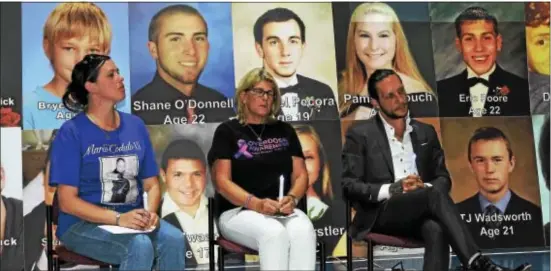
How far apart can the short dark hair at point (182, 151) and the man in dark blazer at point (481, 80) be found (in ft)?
5.95

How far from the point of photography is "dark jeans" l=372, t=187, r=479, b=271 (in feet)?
12.1

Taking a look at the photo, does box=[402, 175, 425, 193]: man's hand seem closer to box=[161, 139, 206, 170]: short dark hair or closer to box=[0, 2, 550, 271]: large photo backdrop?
box=[0, 2, 550, 271]: large photo backdrop

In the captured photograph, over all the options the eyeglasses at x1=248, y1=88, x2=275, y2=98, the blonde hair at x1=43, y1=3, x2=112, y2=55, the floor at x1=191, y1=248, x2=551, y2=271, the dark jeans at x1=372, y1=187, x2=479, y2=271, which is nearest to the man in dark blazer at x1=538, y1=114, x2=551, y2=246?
the floor at x1=191, y1=248, x2=551, y2=271

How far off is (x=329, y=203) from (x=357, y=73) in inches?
37.5

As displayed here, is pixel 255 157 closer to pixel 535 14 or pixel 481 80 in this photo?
pixel 481 80

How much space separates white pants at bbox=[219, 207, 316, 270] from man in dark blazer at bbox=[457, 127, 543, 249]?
226cm

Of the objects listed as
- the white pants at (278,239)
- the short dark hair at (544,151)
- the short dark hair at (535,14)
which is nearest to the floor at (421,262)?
the short dark hair at (544,151)

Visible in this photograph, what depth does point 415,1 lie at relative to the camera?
18.4 feet

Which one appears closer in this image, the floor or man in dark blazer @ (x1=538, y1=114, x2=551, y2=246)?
the floor

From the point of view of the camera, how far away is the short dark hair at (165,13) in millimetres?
5246

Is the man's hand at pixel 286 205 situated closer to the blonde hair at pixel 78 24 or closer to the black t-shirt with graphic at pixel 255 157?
the black t-shirt with graphic at pixel 255 157

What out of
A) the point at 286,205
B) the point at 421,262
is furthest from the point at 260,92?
the point at 421,262

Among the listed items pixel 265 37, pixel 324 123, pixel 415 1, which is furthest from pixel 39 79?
pixel 415 1

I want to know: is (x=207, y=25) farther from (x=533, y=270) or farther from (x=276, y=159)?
(x=533, y=270)
